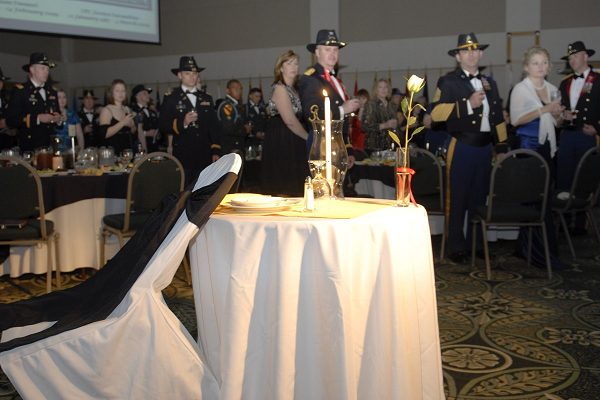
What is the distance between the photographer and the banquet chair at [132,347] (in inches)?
74.0

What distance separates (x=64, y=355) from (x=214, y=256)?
518 mm

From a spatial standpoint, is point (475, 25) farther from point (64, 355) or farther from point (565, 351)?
point (64, 355)

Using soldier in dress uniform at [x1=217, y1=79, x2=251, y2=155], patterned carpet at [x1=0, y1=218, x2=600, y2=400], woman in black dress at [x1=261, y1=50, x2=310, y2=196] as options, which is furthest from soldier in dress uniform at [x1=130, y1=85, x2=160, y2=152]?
patterned carpet at [x1=0, y1=218, x2=600, y2=400]

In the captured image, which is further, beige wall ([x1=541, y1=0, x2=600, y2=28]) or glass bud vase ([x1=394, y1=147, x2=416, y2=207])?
beige wall ([x1=541, y1=0, x2=600, y2=28])

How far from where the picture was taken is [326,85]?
409cm

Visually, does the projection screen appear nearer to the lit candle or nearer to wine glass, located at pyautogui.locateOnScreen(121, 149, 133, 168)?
wine glass, located at pyautogui.locateOnScreen(121, 149, 133, 168)

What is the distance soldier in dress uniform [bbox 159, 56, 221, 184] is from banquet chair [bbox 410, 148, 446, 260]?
187cm

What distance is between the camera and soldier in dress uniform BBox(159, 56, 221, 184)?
5.71 m

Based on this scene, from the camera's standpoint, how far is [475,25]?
1079cm

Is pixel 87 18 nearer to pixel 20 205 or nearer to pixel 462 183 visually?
pixel 20 205

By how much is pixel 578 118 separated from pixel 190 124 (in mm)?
3479

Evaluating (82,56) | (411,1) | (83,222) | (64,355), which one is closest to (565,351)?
(64,355)

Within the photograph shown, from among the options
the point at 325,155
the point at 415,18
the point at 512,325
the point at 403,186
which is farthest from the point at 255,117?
the point at 403,186

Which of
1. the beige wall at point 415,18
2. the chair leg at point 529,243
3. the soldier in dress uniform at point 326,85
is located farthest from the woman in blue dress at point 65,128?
the beige wall at point 415,18
